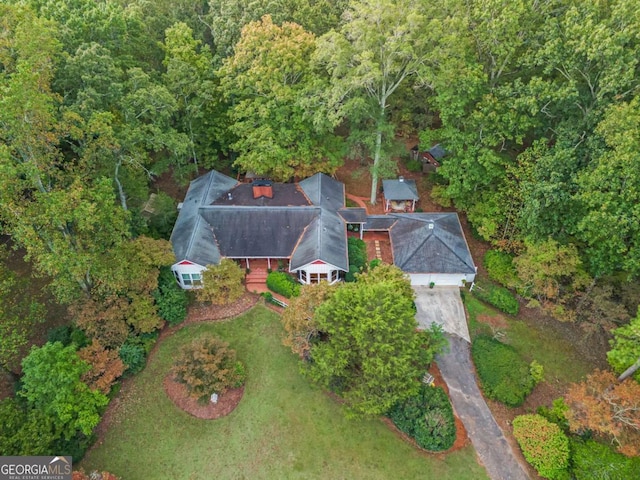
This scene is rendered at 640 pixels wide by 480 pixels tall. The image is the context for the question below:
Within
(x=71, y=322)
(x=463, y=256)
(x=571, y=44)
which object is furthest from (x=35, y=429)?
(x=571, y=44)

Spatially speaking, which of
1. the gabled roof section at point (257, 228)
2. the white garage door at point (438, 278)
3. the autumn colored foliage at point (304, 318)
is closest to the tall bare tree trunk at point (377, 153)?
the gabled roof section at point (257, 228)

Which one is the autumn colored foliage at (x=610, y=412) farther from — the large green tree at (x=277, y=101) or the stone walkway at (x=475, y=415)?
the large green tree at (x=277, y=101)

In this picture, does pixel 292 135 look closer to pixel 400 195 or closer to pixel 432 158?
pixel 400 195

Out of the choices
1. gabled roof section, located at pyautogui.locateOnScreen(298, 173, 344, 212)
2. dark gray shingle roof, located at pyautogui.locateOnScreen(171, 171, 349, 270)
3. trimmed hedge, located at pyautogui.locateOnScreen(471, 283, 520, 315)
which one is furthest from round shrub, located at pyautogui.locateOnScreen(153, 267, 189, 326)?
trimmed hedge, located at pyautogui.locateOnScreen(471, 283, 520, 315)

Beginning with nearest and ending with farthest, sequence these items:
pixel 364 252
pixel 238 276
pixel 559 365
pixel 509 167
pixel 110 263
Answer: pixel 110 263 → pixel 559 365 → pixel 238 276 → pixel 509 167 → pixel 364 252

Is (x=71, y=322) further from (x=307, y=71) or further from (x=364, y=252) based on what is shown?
(x=307, y=71)

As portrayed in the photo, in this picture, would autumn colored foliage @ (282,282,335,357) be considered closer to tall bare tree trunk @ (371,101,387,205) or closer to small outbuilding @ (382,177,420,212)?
tall bare tree trunk @ (371,101,387,205)
